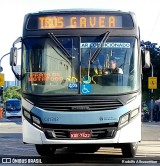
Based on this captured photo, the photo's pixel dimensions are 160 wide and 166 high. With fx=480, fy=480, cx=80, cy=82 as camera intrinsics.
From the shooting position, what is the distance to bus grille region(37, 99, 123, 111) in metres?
10.0

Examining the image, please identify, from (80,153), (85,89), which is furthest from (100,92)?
(80,153)

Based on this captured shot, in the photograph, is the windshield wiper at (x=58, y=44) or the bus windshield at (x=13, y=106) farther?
the bus windshield at (x=13, y=106)

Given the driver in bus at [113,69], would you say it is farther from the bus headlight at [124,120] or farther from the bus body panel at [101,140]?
the bus body panel at [101,140]

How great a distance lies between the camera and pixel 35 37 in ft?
34.7

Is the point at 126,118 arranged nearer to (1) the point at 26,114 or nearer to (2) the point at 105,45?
(2) the point at 105,45

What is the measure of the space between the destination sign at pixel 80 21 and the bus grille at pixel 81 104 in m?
1.71

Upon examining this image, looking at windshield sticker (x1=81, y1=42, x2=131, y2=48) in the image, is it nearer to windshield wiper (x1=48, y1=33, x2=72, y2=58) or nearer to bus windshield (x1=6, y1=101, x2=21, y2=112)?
windshield wiper (x1=48, y1=33, x2=72, y2=58)

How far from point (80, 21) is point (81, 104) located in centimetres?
192

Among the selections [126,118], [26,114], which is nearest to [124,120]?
[126,118]

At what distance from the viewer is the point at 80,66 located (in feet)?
33.6

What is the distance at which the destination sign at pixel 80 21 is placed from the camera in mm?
10617

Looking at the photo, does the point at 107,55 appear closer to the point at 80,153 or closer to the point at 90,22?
the point at 90,22

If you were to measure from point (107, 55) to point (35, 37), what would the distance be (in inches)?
64.6

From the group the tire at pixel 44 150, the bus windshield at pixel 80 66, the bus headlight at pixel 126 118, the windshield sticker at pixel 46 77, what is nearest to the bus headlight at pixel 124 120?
the bus headlight at pixel 126 118
